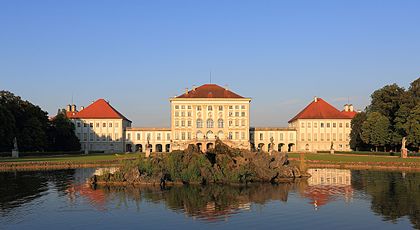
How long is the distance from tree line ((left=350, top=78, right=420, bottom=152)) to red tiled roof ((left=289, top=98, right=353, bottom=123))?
22454 millimetres

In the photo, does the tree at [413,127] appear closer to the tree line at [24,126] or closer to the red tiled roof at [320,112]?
the red tiled roof at [320,112]

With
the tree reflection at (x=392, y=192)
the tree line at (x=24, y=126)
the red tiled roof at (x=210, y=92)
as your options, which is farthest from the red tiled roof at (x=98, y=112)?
the tree reflection at (x=392, y=192)

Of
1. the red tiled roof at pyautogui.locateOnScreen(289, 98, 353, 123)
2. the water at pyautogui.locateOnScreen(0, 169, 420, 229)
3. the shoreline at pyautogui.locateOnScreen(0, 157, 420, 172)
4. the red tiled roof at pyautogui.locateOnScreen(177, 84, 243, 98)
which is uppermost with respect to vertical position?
the red tiled roof at pyautogui.locateOnScreen(177, 84, 243, 98)

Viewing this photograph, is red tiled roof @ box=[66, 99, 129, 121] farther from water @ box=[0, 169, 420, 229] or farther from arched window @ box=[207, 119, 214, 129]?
water @ box=[0, 169, 420, 229]

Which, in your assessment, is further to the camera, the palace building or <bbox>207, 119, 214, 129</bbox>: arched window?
<bbox>207, 119, 214, 129</bbox>: arched window

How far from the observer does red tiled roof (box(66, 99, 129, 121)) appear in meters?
89.1

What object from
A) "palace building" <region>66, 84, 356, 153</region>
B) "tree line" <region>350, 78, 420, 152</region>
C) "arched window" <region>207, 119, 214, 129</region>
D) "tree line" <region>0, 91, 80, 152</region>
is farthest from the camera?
"arched window" <region>207, 119, 214, 129</region>

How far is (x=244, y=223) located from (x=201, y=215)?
2218 mm

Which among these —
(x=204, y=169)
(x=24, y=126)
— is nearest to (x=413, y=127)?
(x=204, y=169)

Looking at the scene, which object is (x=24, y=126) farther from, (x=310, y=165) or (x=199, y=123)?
(x=310, y=165)

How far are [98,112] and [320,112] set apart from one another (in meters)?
40.6

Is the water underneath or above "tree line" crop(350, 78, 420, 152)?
underneath

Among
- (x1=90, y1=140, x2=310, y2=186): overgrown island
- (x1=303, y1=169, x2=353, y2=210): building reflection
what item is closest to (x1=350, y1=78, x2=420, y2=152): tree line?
(x1=303, y1=169, x2=353, y2=210): building reflection

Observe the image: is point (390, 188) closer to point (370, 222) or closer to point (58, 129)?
point (370, 222)
